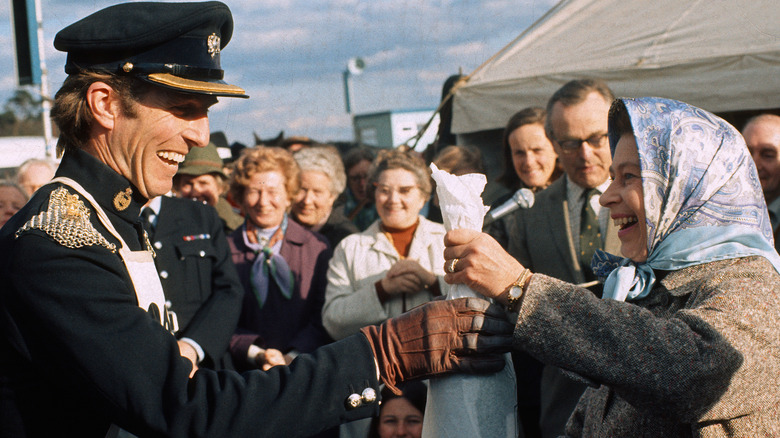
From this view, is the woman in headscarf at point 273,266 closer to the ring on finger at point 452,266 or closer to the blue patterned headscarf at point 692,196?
the ring on finger at point 452,266

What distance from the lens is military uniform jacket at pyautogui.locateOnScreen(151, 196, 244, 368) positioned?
365 centimetres

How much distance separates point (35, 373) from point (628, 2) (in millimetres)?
5707

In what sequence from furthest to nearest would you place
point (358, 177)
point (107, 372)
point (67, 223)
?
→ point (358, 177) < point (67, 223) < point (107, 372)

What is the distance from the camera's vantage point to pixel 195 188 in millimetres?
5512

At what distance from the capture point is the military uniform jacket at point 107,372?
1716 mm

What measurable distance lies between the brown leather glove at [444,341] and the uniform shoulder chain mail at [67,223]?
2.56 feet

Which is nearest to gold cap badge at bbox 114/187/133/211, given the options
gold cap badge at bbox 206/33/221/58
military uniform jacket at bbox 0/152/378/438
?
military uniform jacket at bbox 0/152/378/438

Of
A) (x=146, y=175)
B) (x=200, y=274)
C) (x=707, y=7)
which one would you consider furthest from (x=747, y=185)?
(x=707, y=7)

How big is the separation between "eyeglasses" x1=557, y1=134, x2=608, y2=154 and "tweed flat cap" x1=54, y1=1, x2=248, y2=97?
1.93 meters

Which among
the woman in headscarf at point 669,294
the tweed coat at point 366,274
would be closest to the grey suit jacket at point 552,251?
the tweed coat at point 366,274

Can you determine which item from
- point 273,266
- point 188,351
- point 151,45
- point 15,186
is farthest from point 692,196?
point 15,186

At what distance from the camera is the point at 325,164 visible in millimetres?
5273

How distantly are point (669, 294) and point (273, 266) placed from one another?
2632mm

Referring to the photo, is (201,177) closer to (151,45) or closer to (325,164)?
(325,164)
